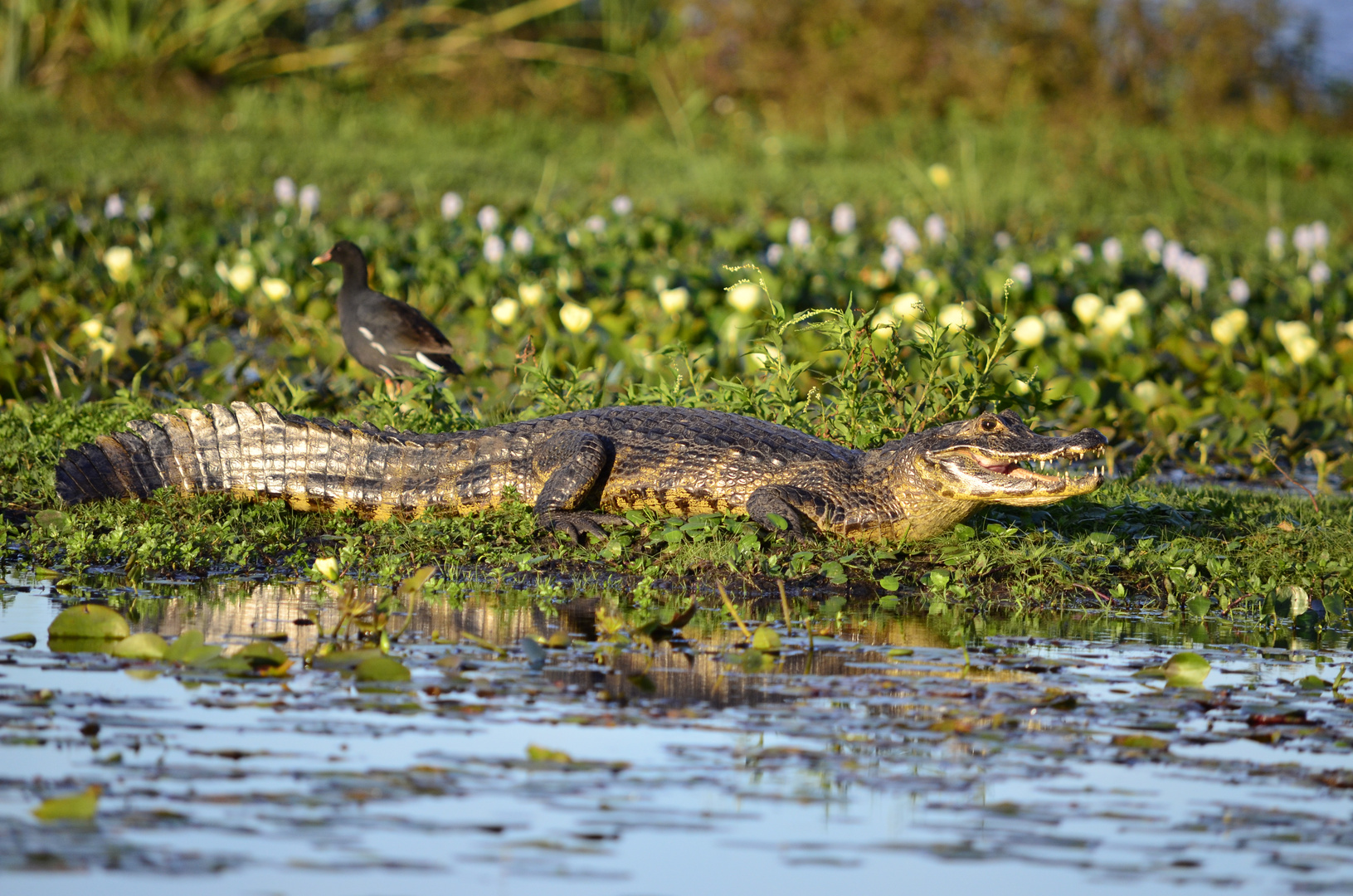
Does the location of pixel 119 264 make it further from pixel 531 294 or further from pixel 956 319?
pixel 956 319

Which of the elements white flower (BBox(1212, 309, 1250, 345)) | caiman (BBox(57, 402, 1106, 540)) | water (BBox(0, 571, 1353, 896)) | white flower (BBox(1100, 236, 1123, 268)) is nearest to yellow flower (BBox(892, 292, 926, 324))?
caiman (BBox(57, 402, 1106, 540))

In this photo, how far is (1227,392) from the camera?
886cm

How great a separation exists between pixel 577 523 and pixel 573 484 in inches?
5.8

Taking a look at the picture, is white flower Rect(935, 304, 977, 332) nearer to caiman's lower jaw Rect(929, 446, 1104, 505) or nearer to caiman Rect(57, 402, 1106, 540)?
caiman Rect(57, 402, 1106, 540)

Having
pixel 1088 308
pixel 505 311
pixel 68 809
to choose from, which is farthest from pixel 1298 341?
pixel 68 809

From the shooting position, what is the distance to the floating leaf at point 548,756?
116 inches

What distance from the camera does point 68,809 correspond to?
101 inches

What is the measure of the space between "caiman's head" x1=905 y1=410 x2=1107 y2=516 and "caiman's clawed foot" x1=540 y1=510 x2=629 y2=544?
114 centimetres

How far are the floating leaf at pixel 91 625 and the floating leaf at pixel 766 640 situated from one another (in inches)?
61.4

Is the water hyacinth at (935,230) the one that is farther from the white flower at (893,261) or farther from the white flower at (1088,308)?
the white flower at (1088,308)

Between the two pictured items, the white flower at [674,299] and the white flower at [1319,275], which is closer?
the white flower at [674,299]

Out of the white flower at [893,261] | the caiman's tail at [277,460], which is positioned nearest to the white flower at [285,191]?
the white flower at [893,261]

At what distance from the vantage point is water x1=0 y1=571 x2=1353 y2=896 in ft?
8.13

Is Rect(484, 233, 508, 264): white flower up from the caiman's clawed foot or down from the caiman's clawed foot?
up
